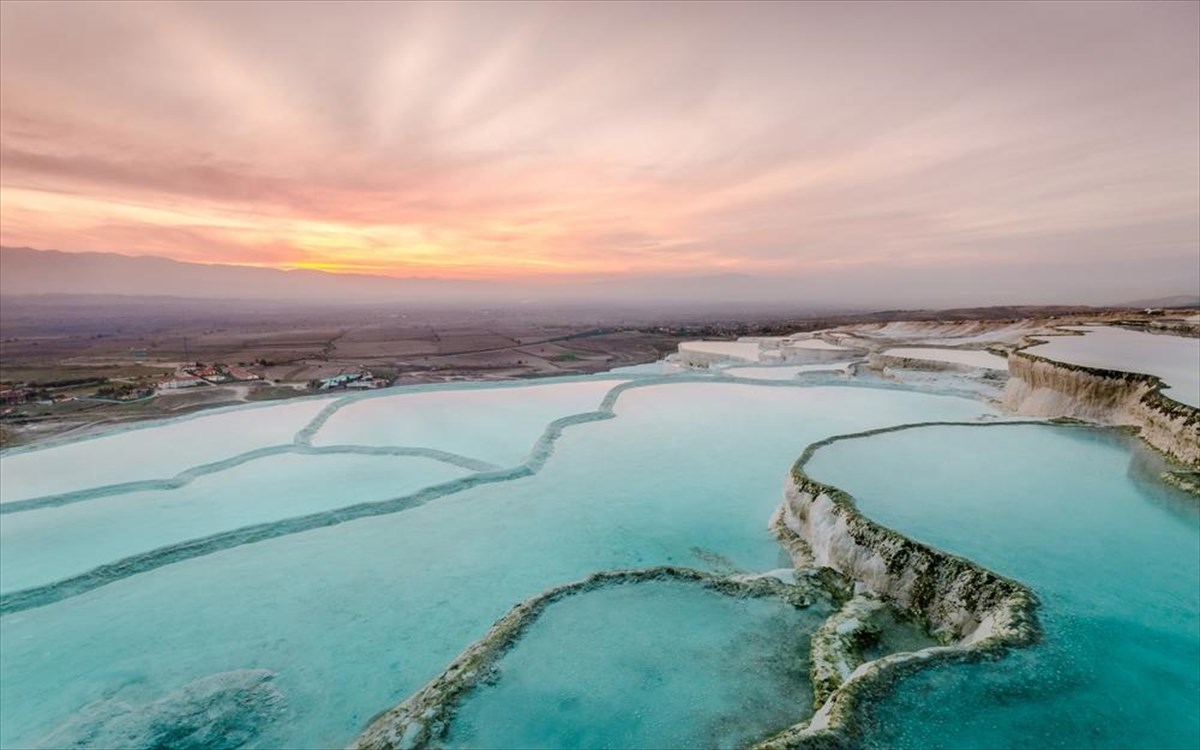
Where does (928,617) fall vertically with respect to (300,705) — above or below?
above

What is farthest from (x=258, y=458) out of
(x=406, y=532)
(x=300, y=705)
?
(x=300, y=705)

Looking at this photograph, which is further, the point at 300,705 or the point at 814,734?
the point at 300,705

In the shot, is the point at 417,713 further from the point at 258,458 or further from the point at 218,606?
the point at 258,458

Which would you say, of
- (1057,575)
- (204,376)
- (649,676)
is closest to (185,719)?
(649,676)

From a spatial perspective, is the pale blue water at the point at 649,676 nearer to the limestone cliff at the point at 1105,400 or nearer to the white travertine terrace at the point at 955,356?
the limestone cliff at the point at 1105,400

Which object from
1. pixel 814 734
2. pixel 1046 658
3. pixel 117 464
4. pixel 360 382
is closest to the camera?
pixel 814 734

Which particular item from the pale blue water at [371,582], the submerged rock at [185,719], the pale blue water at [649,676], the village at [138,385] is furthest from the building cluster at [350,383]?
the pale blue water at [649,676]

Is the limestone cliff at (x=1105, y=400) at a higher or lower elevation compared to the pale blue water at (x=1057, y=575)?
higher
